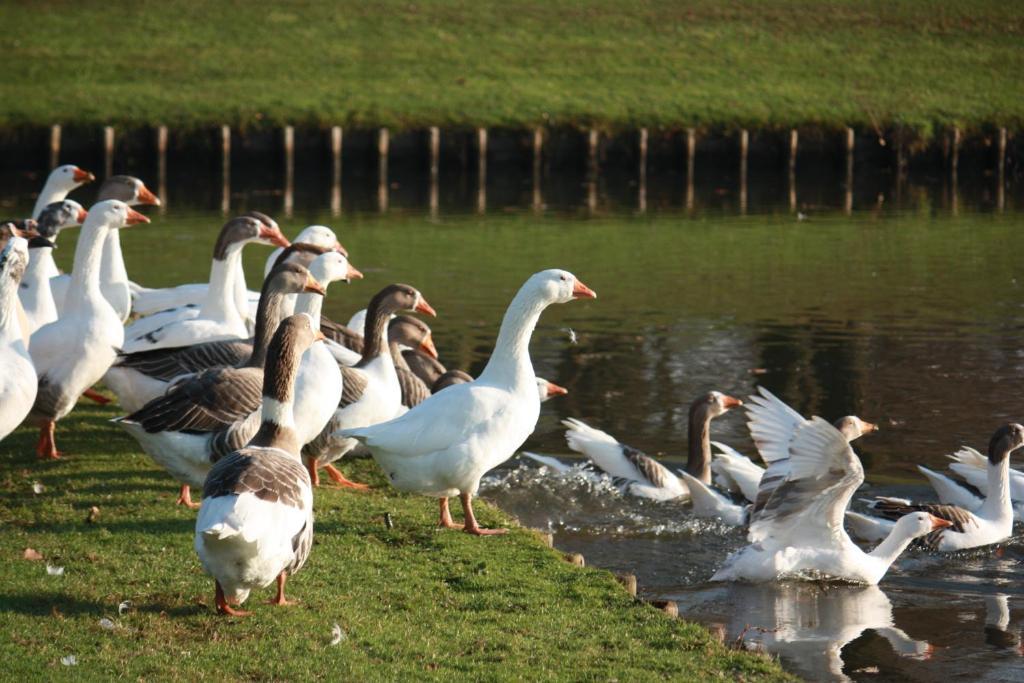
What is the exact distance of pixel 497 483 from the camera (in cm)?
1188

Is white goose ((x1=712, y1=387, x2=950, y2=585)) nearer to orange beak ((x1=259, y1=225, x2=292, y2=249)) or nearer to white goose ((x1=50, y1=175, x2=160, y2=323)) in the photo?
orange beak ((x1=259, y1=225, x2=292, y2=249))

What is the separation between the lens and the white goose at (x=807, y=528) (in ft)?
30.0

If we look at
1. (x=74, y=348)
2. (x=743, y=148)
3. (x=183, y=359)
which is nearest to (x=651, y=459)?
(x=183, y=359)

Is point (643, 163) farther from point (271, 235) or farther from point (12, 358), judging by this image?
point (12, 358)

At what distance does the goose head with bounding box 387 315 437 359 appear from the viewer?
13.4 m

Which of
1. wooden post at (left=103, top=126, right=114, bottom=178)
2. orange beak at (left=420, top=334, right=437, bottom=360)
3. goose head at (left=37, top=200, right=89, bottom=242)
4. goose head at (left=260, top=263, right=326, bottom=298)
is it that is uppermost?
goose head at (left=37, top=200, right=89, bottom=242)

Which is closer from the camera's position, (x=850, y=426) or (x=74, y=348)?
(x=74, y=348)

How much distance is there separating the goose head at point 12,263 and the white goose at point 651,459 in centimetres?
486

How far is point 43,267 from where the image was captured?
11.9 meters

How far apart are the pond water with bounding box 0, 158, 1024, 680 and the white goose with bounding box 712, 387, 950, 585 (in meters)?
0.15

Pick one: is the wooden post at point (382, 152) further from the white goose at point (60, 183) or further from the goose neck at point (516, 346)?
the goose neck at point (516, 346)

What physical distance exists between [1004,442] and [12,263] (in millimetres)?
7489

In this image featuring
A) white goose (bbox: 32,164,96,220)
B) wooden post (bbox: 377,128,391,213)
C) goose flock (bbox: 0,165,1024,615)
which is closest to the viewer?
goose flock (bbox: 0,165,1024,615)

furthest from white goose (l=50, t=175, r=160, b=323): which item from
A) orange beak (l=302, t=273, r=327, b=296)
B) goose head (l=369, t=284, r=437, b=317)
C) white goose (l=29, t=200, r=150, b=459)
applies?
orange beak (l=302, t=273, r=327, b=296)
